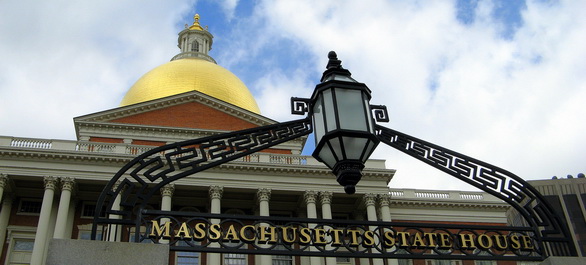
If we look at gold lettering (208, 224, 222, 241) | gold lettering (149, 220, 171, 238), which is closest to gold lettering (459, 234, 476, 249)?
gold lettering (208, 224, 222, 241)

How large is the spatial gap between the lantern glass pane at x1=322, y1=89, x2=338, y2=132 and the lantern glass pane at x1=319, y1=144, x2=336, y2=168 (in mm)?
152

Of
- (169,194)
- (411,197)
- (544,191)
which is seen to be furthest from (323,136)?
(544,191)

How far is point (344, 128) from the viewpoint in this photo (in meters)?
4.34

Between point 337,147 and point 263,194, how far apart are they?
1308 inches

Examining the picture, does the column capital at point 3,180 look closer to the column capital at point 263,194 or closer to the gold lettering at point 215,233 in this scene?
the column capital at point 263,194

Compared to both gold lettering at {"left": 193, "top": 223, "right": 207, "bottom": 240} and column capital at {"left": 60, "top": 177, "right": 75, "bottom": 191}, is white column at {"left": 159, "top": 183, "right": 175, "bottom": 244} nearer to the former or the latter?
column capital at {"left": 60, "top": 177, "right": 75, "bottom": 191}

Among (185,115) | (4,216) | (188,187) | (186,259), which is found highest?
(185,115)

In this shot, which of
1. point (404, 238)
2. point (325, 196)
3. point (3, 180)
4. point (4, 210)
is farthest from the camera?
point (325, 196)

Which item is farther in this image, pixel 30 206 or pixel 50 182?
pixel 30 206

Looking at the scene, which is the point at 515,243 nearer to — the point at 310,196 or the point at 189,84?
the point at 310,196

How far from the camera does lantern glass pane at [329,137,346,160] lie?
436 centimetres

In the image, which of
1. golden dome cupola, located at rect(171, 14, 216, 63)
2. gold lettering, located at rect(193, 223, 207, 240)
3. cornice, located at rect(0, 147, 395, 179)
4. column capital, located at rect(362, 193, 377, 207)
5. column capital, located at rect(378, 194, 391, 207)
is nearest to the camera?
gold lettering, located at rect(193, 223, 207, 240)

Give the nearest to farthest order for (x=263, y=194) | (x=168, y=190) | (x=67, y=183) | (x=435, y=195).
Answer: (x=67, y=183) → (x=168, y=190) → (x=263, y=194) → (x=435, y=195)

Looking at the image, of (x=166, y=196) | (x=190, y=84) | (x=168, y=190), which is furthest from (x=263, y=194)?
(x=190, y=84)
